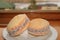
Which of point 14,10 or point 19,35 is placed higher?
point 14,10

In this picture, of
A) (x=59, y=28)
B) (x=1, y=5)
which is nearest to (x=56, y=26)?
(x=59, y=28)

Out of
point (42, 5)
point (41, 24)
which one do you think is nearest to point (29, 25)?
point (41, 24)

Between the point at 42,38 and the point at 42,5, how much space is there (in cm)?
19

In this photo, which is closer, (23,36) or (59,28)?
(23,36)

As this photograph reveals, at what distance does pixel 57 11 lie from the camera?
64 cm

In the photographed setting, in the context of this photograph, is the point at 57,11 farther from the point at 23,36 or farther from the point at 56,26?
the point at 23,36

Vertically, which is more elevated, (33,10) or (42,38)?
(33,10)

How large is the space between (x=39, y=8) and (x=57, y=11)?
0.08m

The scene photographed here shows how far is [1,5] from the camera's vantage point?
0.65 metres

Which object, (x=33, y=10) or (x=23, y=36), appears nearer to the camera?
(x=23, y=36)

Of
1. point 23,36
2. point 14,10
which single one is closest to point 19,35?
point 23,36

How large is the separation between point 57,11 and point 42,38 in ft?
0.57

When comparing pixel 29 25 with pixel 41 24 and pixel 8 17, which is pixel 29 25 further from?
pixel 8 17

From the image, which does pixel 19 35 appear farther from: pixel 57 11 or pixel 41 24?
pixel 57 11
